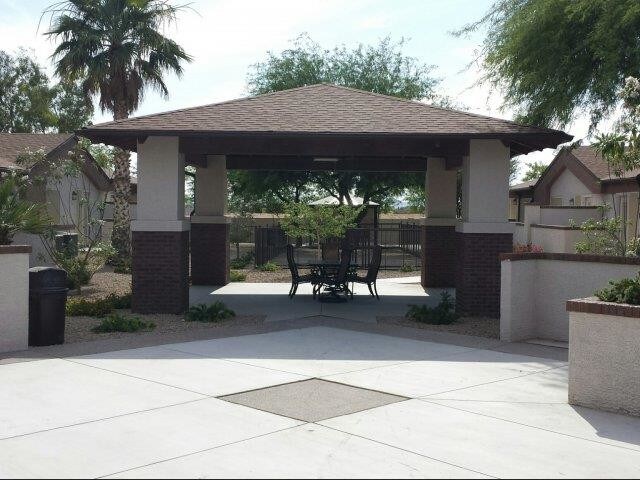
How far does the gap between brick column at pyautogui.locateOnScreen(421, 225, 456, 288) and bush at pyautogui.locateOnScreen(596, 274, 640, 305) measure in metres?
11.0

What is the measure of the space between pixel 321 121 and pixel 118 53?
41.2ft

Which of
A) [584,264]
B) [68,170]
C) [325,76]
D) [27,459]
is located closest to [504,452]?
[27,459]

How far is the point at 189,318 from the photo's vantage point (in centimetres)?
1326

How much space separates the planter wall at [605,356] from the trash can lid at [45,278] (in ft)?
24.4

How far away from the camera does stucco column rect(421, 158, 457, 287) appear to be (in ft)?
62.7

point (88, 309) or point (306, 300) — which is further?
point (306, 300)

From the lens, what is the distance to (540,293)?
11.9 m

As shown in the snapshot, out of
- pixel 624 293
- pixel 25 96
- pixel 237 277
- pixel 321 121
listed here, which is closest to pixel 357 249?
pixel 237 277

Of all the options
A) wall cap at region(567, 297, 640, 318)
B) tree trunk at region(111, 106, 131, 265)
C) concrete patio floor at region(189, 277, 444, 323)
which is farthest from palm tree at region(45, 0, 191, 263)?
wall cap at region(567, 297, 640, 318)

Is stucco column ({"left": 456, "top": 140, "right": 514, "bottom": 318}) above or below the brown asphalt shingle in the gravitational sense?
below

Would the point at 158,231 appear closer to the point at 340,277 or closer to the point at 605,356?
the point at 340,277

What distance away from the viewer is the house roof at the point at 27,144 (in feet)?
83.2

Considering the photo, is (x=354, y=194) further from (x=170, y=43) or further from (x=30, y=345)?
(x=30, y=345)

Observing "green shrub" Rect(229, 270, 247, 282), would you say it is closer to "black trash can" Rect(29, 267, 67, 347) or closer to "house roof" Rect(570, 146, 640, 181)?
"black trash can" Rect(29, 267, 67, 347)
